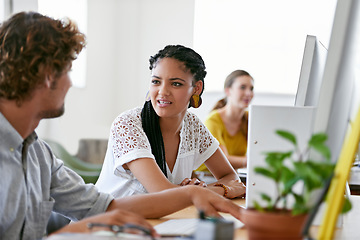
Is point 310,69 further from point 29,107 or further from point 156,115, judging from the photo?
point 29,107

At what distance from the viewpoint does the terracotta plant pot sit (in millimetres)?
784

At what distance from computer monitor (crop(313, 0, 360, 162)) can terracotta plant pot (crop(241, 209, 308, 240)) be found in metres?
0.27

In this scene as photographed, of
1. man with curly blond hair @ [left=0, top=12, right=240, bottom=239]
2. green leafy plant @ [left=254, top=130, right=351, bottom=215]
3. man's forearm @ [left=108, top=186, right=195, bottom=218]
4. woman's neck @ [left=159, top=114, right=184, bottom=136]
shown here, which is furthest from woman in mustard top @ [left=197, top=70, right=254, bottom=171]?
green leafy plant @ [left=254, top=130, right=351, bottom=215]

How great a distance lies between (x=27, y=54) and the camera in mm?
1239

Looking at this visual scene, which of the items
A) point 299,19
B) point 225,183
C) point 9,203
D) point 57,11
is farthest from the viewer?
point 299,19

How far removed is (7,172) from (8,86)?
21 centimetres

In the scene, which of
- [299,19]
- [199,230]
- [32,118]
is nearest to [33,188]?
[32,118]

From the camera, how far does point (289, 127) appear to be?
143 centimetres

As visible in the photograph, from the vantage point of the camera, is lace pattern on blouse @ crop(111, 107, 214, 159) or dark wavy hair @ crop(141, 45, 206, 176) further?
dark wavy hair @ crop(141, 45, 206, 176)

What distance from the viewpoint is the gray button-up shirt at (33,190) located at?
123 centimetres

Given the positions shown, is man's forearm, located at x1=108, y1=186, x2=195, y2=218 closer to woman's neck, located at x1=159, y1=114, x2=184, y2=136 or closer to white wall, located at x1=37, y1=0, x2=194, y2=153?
woman's neck, located at x1=159, y1=114, x2=184, y2=136

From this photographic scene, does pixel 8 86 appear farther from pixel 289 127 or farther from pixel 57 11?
pixel 57 11

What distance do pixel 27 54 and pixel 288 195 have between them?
74 cm

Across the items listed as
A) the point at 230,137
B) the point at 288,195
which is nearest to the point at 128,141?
the point at 288,195
